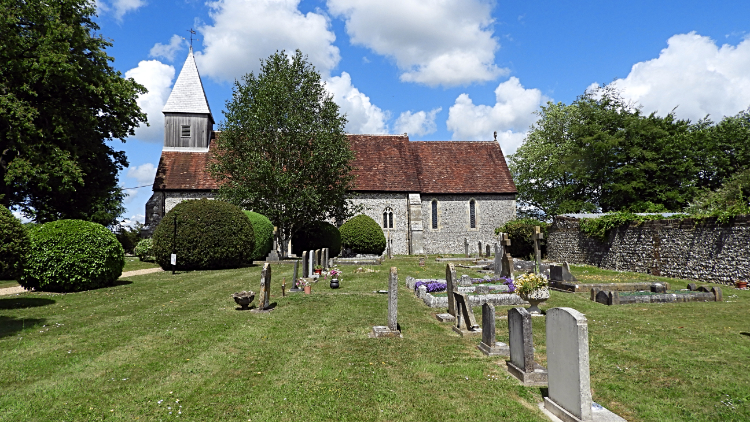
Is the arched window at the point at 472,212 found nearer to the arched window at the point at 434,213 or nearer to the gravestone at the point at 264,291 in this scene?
the arched window at the point at 434,213

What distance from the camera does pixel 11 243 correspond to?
980 cm

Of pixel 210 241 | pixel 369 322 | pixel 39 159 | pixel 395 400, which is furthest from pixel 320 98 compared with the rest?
pixel 395 400

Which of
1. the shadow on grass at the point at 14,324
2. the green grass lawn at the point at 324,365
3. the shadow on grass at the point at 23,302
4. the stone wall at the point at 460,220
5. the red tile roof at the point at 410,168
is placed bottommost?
the green grass lawn at the point at 324,365

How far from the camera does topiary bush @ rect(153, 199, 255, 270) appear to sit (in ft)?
63.7

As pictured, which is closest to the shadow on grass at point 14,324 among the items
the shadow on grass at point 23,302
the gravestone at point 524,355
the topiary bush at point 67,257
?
the shadow on grass at point 23,302

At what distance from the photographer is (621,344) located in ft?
23.2

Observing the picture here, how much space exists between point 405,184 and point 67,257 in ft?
81.0

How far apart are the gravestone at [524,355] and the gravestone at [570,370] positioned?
2.29ft

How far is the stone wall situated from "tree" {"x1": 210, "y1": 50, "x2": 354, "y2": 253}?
10.7m

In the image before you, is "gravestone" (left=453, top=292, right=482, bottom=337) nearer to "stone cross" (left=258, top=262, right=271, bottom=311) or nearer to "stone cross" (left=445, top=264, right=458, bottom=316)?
"stone cross" (left=445, top=264, right=458, bottom=316)

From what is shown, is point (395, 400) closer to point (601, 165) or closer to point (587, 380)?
point (587, 380)

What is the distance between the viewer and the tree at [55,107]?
1984cm

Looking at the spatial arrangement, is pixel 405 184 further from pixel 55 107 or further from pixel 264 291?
pixel 264 291

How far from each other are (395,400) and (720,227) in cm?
1434
